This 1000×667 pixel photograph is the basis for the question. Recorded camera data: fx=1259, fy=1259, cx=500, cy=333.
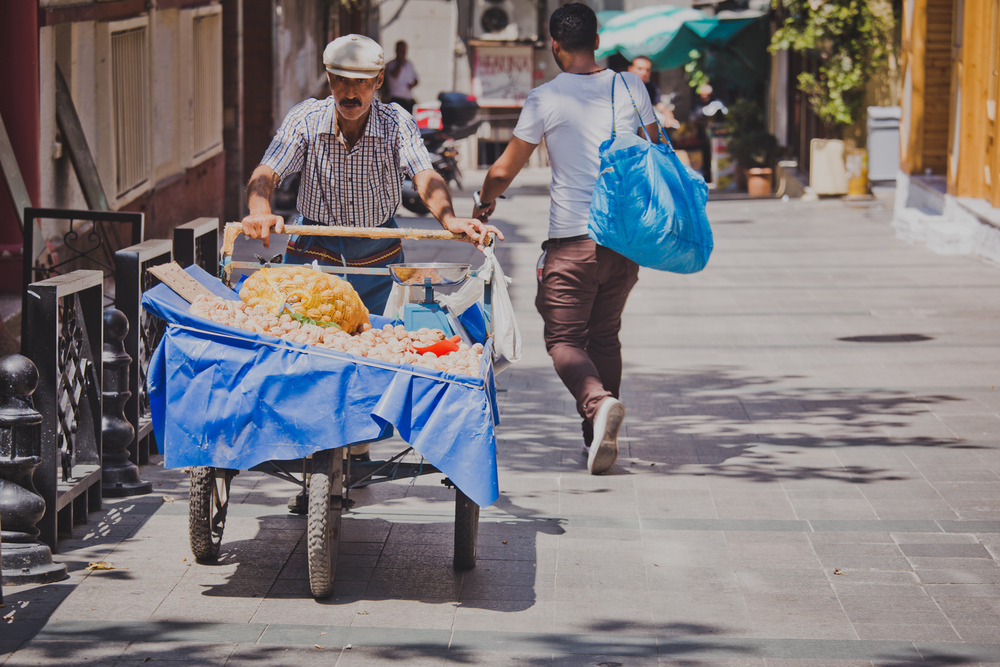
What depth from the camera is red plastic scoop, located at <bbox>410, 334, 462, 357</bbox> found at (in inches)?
178

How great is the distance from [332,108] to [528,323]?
5.01 metres

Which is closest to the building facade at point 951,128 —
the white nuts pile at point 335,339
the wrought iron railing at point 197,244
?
the wrought iron railing at point 197,244

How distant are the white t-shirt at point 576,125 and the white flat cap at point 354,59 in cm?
118

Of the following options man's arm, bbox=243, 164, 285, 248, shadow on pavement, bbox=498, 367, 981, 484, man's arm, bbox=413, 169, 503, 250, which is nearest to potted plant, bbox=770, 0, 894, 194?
shadow on pavement, bbox=498, 367, 981, 484

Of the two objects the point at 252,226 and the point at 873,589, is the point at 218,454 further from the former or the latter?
the point at 873,589

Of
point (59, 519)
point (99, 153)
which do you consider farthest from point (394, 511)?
point (99, 153)

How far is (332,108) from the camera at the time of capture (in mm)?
5258

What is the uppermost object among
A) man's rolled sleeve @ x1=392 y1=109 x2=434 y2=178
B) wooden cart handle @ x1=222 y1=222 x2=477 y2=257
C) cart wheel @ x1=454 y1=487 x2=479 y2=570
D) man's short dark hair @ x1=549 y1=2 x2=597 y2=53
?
man's short dark hair @ x1=549 y1=2 x2=597 y2=53

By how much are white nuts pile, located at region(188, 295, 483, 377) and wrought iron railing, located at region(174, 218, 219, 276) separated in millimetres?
1878

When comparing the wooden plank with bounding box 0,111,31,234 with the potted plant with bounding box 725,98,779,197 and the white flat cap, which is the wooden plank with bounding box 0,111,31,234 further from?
the potted plant with bounding box 725,98,779,197

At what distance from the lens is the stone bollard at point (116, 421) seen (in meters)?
5.65

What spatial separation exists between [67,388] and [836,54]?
53.7ft

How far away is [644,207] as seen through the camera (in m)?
5.82

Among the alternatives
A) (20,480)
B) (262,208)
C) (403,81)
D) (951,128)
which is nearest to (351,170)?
(262,208)
